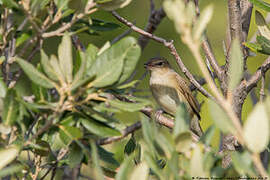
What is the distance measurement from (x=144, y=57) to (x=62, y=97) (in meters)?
3.64

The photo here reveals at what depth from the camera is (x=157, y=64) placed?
4.96 m

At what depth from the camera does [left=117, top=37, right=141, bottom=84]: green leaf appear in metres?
1.31

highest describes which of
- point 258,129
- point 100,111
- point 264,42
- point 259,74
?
point 259,74

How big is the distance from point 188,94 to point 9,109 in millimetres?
3879

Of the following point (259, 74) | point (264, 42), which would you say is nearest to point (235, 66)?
point (264, 42)

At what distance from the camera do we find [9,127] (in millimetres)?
1268

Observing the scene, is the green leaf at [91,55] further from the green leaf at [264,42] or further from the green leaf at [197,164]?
the green leaf at [264,42]

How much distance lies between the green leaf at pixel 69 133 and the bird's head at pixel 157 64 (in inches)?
135

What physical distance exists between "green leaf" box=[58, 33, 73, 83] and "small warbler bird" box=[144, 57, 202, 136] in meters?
3.53

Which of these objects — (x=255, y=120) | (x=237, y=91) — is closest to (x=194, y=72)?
(x=237, y=91)

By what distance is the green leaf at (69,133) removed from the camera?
1286 mm

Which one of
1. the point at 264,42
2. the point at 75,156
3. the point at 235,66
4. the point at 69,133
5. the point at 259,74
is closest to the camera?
the point at 235,66

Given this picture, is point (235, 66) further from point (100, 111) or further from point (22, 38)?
point (22, 38)

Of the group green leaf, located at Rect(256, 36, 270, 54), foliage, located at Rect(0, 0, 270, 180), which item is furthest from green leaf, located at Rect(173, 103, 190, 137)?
green leaf, located at Rect(256, 36, 270, 54)
